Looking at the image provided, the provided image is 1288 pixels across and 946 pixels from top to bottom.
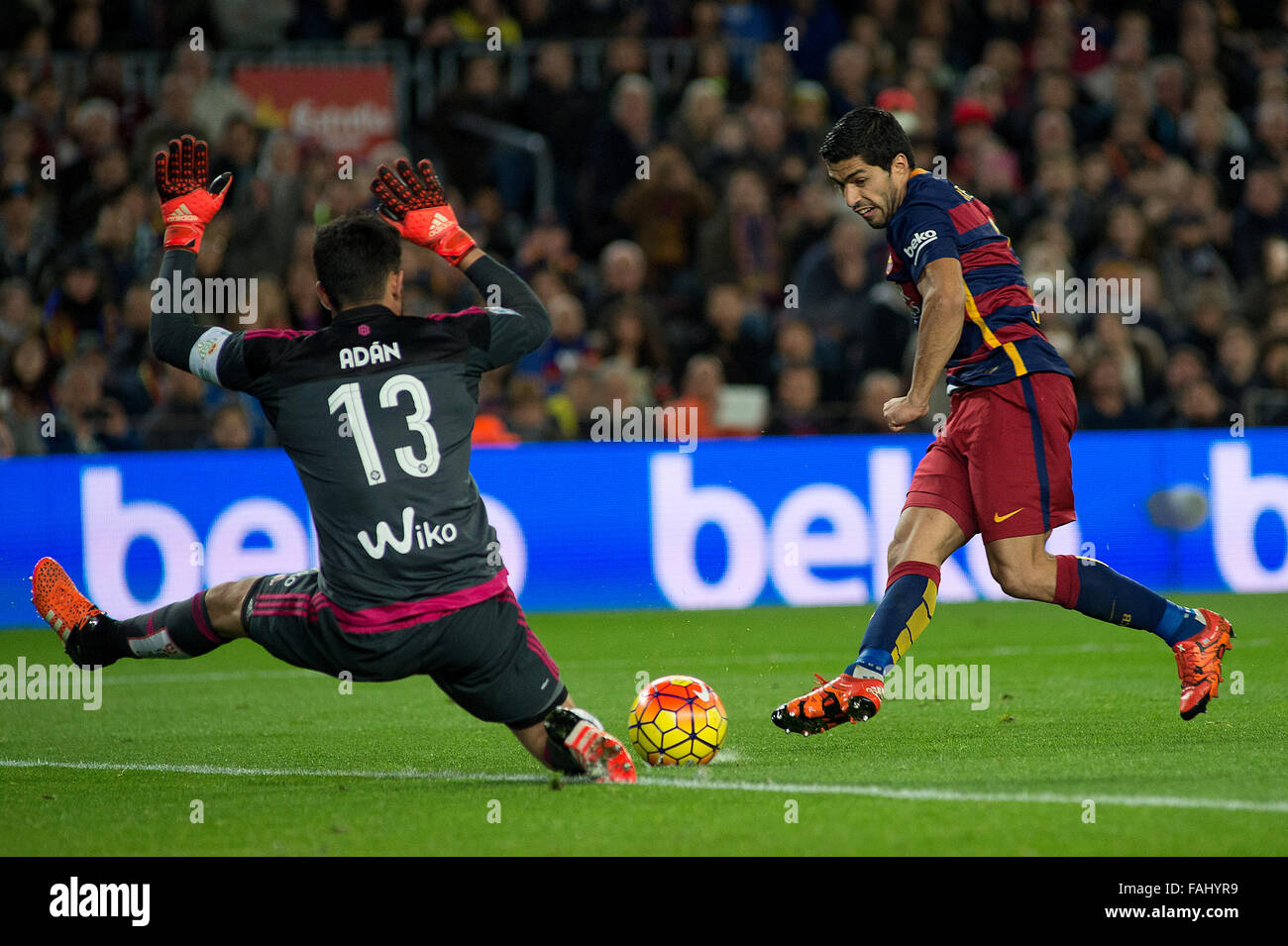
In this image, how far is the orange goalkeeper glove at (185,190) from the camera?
223 inches

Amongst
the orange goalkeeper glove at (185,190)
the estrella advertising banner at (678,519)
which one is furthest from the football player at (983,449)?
the estrella advertising banner at (678,519)

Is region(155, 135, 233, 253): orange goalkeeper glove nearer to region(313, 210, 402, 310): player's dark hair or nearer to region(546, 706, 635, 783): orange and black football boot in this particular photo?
region(313, 210, 402, 310): player's dark hair

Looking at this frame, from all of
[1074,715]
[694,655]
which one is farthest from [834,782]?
[694,655]

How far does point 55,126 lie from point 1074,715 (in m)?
10.3

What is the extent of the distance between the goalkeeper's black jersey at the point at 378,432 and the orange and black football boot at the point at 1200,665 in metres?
2.56

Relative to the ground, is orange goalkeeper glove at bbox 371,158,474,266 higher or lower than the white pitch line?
higher

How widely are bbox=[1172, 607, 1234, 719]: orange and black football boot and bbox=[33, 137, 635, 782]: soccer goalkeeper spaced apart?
6.79ft

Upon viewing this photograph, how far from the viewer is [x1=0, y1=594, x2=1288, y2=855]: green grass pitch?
472cm

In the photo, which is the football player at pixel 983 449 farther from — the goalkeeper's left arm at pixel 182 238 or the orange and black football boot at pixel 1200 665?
the goalkeeper's left arm at pixel 182 238

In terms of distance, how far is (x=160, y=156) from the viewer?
5.74 m

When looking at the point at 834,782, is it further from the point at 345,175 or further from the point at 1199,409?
the point at 345,175

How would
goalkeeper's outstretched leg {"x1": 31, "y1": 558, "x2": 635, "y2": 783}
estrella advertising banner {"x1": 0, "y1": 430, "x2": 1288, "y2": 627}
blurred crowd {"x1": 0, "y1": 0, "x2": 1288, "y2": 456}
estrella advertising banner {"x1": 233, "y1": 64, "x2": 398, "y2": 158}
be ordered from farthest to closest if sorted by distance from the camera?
1. estrella advertising banner {"x1": 233, "y1": 64, "x2": 398, "y2": 158}
2. blurred crowd {"x1": 0, "y1": 0, "x2": 1288, "y2": 456}
3. estrella advertising banner {"x1": 0, "y1": 430, "x2": 1288, "y2": 627}
4. goalkeeper's outstretched leg {"x1": 31, "y1": 558, "x2": 635, "y2": 783}

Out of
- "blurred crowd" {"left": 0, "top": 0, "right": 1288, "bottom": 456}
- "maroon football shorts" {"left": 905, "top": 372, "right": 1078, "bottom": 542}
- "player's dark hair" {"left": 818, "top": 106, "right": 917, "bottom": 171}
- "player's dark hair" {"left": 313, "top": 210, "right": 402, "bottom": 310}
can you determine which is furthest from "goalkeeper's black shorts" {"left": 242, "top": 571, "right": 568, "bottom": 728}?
"blurred crowd" {"left": 0, "top": 0, "right": 1288, "bottom": 456}

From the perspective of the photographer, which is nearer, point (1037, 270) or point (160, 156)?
point (160, 156)
